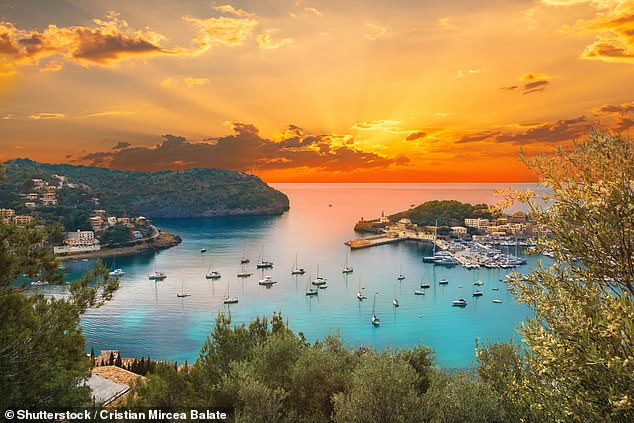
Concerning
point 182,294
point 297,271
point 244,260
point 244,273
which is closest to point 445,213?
point 297,271

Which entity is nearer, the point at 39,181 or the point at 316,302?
the point at 316,302

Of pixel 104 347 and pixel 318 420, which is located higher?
pixel 318 420

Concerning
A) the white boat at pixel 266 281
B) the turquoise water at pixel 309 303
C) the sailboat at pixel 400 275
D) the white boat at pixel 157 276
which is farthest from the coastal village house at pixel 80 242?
the sailboat at pixel 400 275

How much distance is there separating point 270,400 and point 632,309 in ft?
22.6

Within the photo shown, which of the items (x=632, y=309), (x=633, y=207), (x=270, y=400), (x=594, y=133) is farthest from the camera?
(x=270, y=400)

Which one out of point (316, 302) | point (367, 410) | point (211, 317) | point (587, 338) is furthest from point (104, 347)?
point (587, 338)

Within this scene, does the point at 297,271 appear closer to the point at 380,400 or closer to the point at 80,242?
the point at 80,242

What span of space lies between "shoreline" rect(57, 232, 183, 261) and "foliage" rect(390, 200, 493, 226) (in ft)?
180

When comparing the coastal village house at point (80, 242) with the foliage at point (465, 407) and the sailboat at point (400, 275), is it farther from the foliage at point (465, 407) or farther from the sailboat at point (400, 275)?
the foliage at point (465, 407)

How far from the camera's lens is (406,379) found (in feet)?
28.9

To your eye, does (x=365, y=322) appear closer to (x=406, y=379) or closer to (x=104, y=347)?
(x=104, y=347)

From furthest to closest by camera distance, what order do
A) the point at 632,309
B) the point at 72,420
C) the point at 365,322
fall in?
the point at 365,322, the point at 72,420, the point at 632,309

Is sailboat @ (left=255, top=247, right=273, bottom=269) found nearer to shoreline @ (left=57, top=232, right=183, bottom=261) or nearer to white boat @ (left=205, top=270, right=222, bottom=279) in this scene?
white boat @ (left=205, top=270, right=222, bottom=279)

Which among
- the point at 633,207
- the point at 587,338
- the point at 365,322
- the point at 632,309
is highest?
the point at 633,207
